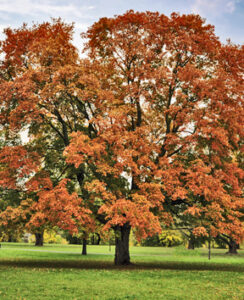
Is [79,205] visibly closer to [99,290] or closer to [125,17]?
[99,290]

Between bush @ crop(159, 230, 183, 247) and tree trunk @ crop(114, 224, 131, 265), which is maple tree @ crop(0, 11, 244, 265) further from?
bush @ crop(159, 230, 183, 247)

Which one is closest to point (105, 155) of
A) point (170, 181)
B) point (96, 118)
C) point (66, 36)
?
point (96, 118)

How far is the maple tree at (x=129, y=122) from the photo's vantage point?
16406mm

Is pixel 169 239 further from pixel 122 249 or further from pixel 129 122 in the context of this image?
pixel 129 122

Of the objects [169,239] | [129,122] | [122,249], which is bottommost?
[169,239]

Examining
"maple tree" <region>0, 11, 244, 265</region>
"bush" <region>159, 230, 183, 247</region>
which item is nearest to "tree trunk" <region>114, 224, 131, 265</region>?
"maple tree" <region>0, 11, 244, 265</region>

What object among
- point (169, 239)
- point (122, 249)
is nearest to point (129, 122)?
point (122, 249)

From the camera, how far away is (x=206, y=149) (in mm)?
19531

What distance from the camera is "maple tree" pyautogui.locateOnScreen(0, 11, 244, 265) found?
1641cm

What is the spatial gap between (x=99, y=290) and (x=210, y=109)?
1132cm

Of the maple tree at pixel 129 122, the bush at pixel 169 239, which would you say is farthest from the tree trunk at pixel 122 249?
the bush at pixel 169 239

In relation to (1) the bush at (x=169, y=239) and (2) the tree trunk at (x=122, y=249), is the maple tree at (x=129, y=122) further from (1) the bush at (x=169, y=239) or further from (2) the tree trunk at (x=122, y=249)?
(1) the bush at (x=169, y=239)

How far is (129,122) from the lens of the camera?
68.3 feet

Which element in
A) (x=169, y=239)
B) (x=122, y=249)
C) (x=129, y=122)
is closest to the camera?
(x=122, y=249)
